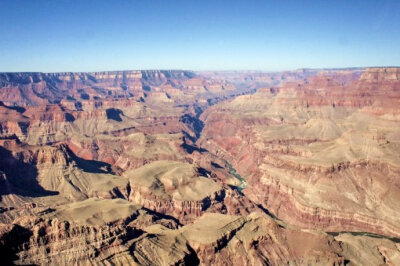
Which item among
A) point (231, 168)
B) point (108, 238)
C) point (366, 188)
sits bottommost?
point (231, 168)

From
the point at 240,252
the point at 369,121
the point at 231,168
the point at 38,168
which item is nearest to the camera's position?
the point at 240,252

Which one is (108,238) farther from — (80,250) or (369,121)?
(369,121)

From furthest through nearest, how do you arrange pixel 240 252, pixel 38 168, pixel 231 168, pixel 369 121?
pixel 369 121, pixel 231 168, pixel 38 168, pixel 240 252

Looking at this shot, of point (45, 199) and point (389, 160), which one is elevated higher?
point (389, 160)

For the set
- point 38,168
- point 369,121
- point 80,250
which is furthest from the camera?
point 369,121

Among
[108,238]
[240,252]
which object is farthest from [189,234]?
[108,238]

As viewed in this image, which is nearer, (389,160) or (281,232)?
(281,232)

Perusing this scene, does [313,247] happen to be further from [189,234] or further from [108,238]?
[108,238]

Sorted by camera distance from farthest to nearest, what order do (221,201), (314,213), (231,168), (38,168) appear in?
(231,168) → (38,168) → (221,201) → (314,213)

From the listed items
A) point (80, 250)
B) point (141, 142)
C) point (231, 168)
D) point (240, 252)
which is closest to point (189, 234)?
point (240, 252)
